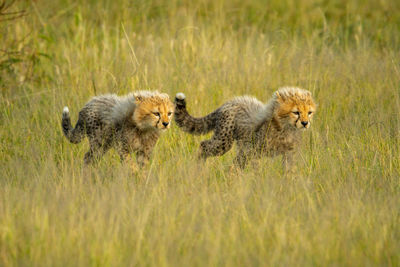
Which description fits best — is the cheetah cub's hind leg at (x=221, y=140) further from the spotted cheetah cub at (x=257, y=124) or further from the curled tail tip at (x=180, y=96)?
the curled tail tip at (x=180, y=96)

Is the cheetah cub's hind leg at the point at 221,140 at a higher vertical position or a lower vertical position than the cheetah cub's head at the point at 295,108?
lower

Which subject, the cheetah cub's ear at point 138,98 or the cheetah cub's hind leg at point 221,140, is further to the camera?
the cheetah cub's hind leg at point 221,140

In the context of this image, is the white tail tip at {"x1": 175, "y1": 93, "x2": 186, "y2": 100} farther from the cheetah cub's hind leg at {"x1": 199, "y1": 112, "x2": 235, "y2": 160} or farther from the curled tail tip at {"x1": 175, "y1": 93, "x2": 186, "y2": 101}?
the cheetah cub's hind leg at {"x1": 199, "y1": 112, "x2": 235, "y2": 160}

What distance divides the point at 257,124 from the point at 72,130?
1655 mm

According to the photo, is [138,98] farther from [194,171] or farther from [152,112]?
[194,171]

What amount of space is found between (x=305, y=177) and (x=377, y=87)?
2579 mm

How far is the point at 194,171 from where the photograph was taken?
4523mm

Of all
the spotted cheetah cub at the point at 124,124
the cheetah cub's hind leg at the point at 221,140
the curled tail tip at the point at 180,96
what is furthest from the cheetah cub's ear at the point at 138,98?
the cheetah cub's hind leg at the point at 221,140

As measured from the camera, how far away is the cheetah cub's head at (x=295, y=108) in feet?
15.9

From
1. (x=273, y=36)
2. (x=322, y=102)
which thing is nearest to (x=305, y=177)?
(x=322, y=102)

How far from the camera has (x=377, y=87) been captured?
6.73 meters

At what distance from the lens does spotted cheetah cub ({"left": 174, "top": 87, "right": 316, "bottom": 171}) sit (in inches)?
194

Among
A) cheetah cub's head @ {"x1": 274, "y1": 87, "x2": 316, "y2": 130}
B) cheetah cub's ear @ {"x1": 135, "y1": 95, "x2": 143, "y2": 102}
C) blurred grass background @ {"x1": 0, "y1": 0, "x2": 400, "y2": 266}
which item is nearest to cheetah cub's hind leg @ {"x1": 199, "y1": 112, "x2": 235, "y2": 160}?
blurred grass background @ {"x1": 0, "y1": 0, "x2": 400, "y2": 266}

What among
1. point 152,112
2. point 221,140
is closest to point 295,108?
point 221,140
